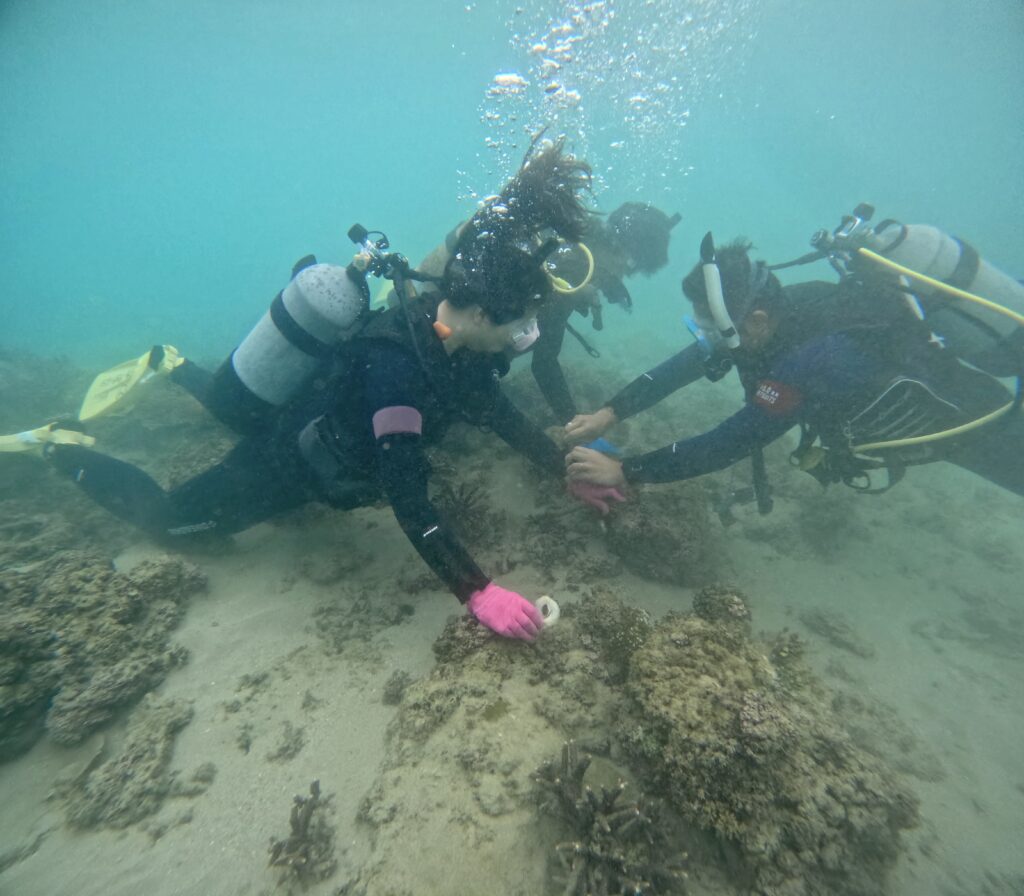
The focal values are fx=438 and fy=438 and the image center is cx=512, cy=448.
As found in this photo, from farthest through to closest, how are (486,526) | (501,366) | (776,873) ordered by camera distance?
(486,526), (501,366), (776,873)

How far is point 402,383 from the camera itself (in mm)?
3381

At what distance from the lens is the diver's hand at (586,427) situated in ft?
16.9

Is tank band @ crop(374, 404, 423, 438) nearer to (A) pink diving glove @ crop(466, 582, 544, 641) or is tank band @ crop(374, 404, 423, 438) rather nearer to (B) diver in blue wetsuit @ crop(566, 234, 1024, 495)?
(A) pink diving glove @ crop(466, 582, 544, 641)

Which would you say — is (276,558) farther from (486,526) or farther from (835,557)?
(835,557)

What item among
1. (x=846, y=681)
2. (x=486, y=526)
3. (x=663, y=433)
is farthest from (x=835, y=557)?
(x=486, y=526)

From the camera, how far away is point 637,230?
28.4ft

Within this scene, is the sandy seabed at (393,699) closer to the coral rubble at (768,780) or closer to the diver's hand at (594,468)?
the coral rubble at (768,780)

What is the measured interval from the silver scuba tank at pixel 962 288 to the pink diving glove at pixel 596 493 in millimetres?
3812

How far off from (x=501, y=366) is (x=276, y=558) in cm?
361

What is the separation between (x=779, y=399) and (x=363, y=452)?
12.9ft

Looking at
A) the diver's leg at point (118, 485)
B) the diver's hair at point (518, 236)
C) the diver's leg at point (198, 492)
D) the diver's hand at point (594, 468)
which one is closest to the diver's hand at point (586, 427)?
the diver's hand at point (594, 468)

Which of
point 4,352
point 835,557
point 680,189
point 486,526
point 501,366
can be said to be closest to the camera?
point 501,366

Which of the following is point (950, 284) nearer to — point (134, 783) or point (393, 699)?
point (393, 699)

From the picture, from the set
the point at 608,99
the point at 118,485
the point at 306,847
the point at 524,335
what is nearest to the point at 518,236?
the point at 524,335
